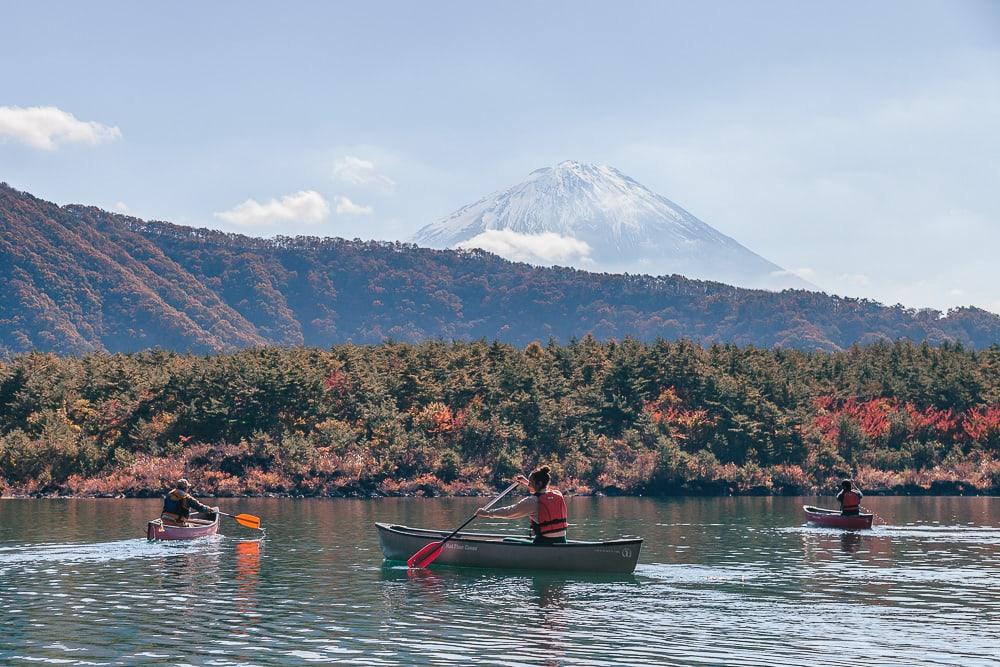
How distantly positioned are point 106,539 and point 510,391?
5872 centimetres

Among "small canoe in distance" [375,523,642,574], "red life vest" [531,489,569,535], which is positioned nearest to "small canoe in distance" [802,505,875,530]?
"small canoe in distance" [375,523,642,574]

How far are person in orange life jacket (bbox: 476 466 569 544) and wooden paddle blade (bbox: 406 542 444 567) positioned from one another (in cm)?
236

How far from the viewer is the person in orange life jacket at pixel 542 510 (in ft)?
129

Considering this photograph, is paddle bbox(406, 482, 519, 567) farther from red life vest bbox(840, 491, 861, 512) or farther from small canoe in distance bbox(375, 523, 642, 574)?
red life vest bbox(840, 491, 861, 512)

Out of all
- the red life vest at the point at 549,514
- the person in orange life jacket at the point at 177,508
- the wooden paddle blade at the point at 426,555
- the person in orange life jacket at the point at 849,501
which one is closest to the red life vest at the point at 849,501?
the person in orange life jacket at the point at 849,501

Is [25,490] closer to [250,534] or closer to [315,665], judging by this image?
[250,534]

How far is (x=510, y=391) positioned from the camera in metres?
107

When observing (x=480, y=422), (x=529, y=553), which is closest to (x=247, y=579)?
(x=529, y=553)

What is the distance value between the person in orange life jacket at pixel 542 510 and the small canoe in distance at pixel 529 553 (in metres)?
0.46

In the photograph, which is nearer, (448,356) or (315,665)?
(315,665)

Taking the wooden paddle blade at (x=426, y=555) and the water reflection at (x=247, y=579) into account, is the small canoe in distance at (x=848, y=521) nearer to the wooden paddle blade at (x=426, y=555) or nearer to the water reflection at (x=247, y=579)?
the wooden paddle blade at (x=426, y=555)

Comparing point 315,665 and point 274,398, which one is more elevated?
point 274,398

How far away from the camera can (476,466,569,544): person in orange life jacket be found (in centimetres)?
3947

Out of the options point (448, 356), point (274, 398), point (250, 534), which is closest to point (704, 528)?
point (250, 534)
